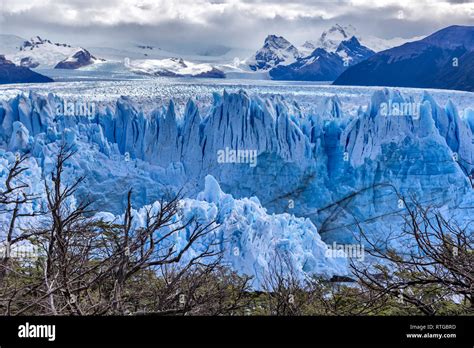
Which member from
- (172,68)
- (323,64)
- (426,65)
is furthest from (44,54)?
(426,65)

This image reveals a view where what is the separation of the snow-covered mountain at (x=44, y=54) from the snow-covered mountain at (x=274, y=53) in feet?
4.31

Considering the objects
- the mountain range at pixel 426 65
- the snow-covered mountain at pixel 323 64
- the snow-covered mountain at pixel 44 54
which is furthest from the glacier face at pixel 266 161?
the snow-covered mountain at pixel 44 54

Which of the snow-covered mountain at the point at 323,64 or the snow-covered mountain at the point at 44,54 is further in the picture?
the snow-covered mountain at the point at 323,64

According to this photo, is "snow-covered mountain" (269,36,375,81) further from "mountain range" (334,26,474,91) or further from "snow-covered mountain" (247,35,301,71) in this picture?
"snow-covered mountain" (247,35,301,71)

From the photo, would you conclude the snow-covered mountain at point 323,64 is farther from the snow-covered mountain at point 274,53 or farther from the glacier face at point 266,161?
the glacier face at point 266,161

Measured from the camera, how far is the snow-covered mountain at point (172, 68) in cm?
511

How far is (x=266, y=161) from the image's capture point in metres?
5.56

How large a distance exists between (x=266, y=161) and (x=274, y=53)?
102cm

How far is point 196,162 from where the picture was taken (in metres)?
5.47

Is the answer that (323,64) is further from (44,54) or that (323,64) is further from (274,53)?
(44,54)
